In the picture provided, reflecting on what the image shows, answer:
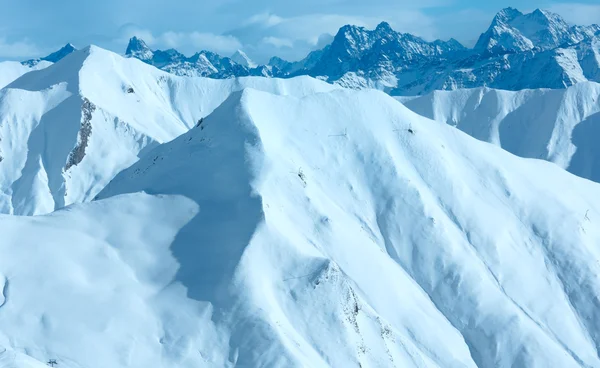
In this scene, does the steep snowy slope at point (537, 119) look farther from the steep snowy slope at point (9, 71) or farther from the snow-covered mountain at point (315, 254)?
the steep snowy slope at point (9, 71)

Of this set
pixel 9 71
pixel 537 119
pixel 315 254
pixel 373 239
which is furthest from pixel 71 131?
pixel 537 119

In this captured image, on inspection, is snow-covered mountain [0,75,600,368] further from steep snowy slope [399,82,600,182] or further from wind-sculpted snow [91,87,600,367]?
steep snowy slope [399,82,600,182]

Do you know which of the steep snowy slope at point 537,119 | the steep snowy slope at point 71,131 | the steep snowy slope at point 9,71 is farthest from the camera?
the steep snowy slope at point 9,71

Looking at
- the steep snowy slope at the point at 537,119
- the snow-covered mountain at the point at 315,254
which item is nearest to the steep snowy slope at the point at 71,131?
the snow-covered mountain at the point at 315,254

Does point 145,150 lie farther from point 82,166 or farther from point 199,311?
point 199,311

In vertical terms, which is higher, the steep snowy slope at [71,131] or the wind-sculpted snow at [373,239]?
the wind-sculpted snow at [373,239]

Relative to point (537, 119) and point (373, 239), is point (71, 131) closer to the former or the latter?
point (373, 239)
